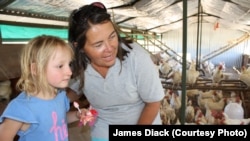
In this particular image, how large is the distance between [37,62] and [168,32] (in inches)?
23.9

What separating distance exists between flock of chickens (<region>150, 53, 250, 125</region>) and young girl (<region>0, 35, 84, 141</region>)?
0.57 m

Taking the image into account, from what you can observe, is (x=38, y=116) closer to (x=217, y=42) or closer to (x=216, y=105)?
(x=217, y=42)

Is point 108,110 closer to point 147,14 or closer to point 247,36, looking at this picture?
point 147,14

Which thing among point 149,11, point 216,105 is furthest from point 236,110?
point 149,11

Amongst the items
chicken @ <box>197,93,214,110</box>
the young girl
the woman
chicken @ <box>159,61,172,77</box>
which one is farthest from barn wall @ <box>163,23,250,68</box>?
the young girl

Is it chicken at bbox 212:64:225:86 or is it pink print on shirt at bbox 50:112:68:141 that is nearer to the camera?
pink print on shirt at bbox 50:112:68:141

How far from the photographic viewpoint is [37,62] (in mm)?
814

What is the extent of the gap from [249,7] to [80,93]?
0.87 m

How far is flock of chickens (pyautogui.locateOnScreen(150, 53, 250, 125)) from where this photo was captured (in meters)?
1.26

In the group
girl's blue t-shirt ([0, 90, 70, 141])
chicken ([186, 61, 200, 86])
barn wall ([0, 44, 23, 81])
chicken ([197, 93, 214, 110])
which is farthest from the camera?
chicken ([197, 93, 214, 110])

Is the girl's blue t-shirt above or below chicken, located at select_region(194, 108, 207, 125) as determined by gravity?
above

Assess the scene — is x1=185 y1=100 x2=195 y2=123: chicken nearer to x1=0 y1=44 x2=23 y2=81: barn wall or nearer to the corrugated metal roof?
the corrugated metal roof

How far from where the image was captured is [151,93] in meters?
0.88

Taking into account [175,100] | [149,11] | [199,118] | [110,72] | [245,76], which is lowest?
[199,118]
